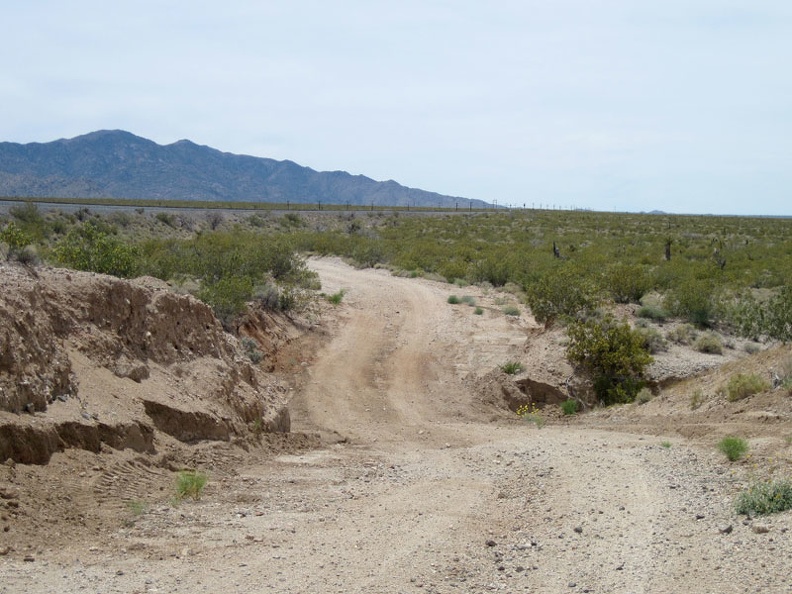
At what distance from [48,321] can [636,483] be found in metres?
7.15

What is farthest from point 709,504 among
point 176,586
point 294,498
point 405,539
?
point 176,586

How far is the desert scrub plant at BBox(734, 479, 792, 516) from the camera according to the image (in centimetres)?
740

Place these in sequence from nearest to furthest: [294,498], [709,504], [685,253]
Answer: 1. [709,504]
2. [294,498]
3. [685,253]

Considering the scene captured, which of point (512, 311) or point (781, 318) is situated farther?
point (512, 311)

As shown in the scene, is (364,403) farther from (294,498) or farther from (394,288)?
(394,288)

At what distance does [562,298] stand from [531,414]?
5423mm

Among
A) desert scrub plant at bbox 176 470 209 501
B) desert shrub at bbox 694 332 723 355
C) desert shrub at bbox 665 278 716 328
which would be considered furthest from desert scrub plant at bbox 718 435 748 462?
desert shrub at bbox 665 278 716 328

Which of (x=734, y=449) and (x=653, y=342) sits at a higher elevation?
(x=653, y=342)

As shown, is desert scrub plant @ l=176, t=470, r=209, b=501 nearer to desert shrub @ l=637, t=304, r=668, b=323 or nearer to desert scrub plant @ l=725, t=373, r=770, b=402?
desert scrub plant @ l=725, t=373, r=770, b=402

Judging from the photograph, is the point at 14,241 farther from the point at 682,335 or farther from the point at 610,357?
the point at 682,335

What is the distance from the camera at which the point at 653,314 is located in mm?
22547

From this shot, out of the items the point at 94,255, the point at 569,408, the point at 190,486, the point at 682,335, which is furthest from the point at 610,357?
the point at 190,486

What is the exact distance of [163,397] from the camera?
10.7 meters

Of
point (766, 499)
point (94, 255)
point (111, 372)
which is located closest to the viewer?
point (766, 499)
